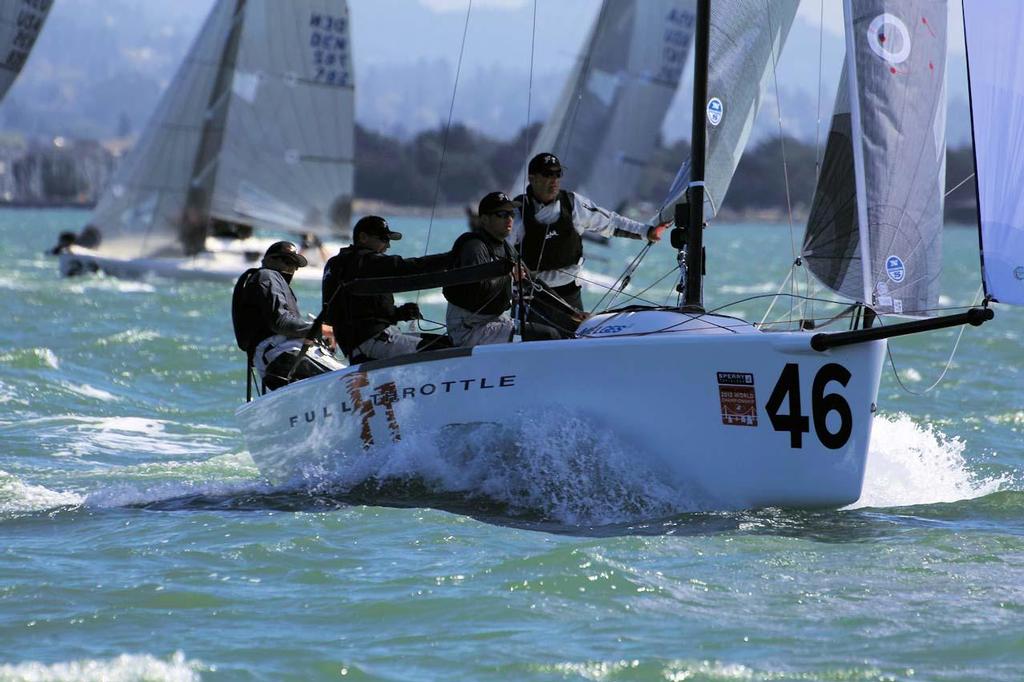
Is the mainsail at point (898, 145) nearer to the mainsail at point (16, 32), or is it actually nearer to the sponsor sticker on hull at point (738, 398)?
the sponsor sticker on hull at point (738, 398)

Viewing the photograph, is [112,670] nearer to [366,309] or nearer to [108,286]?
[366,309]

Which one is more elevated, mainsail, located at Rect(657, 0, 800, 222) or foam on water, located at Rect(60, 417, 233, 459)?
mainsail, located at Rect(657, 0, 800, 222)

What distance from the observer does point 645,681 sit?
4477 mm

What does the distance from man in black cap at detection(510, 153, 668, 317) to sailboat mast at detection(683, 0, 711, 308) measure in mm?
241

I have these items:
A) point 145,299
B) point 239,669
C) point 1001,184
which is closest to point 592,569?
point 239,669

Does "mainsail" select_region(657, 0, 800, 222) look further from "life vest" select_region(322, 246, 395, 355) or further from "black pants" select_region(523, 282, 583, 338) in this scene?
"life vest" select_region(322, 246, 395, 355)

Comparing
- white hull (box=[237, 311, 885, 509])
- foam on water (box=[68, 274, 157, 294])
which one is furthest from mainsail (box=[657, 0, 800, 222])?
foam on water (box=[68, 274, 157, 294])

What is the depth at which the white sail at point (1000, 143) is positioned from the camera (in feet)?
20.2

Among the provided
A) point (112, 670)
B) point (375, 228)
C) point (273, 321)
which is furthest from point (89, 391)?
point (112, 670)

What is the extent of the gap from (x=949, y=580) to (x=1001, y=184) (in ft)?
5.25

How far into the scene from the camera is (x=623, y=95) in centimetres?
2108

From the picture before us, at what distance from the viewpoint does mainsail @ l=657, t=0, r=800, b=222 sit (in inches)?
290

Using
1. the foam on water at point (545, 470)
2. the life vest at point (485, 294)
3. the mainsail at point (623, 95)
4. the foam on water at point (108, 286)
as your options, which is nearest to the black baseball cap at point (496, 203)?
the life vest at point (485, 294)

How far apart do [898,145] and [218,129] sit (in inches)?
723
